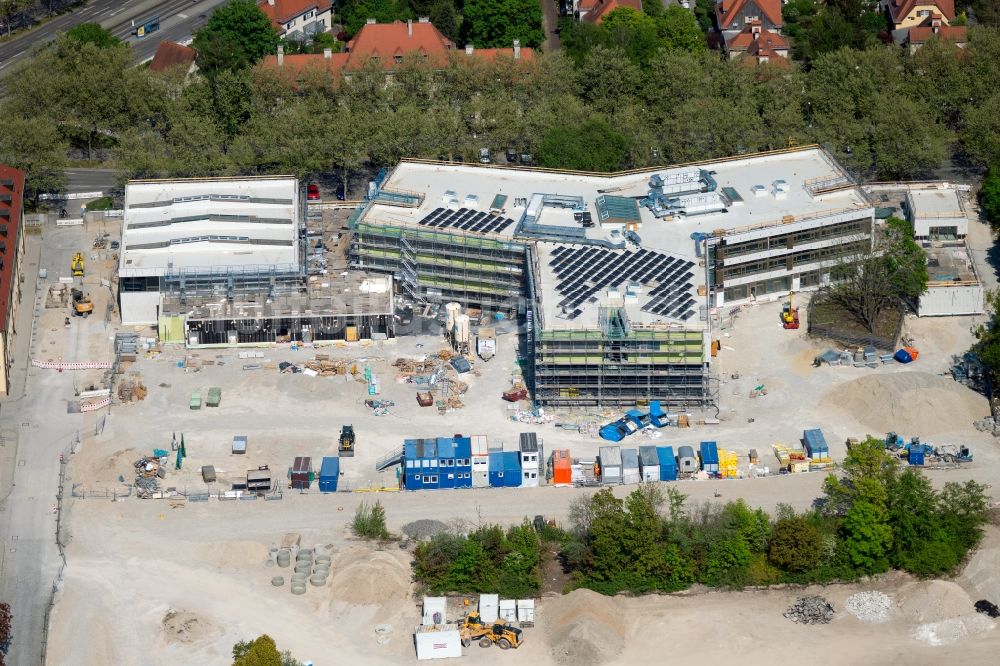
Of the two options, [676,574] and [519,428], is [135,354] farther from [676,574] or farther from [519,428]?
[676,574]

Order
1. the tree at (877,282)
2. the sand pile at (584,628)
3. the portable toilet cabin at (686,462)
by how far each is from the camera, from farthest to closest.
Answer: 1. the tree at (877,282)
2. the portable toilet cabin at (686,462)
3. the sand pile at (584,628)

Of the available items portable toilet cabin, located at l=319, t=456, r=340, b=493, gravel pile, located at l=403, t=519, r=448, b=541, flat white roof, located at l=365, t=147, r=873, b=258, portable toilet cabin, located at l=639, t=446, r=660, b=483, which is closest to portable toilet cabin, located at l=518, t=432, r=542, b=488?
portable toilet cabin, located at l=639, t=446, r=660, b=483

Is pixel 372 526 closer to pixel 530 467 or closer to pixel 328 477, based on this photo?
pixel 328 477

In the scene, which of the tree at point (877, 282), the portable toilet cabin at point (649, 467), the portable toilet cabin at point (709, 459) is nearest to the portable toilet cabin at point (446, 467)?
the portable toilet cabin at point (649, 467)

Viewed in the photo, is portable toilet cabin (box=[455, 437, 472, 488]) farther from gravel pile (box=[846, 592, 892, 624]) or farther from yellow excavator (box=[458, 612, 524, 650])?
gravel pile (box=[846, 592, 892, 624])

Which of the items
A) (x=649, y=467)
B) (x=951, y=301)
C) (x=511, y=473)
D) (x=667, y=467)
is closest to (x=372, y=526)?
(x=511, y=473)

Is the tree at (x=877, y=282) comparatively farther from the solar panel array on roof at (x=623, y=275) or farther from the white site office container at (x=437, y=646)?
the white site office container at (x=437, y=646)
